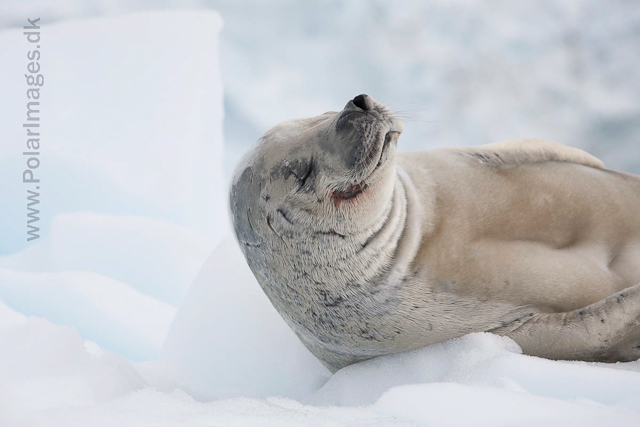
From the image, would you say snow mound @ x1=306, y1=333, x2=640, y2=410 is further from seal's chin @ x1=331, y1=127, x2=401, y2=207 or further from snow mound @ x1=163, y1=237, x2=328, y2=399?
seal's chin @ x1=331, y1=127, x2=401, y2=207

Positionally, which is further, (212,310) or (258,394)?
(212,310)

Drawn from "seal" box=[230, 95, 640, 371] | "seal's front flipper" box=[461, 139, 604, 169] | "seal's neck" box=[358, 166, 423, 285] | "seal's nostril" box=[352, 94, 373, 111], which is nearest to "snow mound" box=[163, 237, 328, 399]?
"seal" box=[230, 95, 640, 371]

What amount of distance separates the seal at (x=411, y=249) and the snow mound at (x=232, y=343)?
39 centimetres

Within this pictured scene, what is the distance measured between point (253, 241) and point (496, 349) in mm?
779

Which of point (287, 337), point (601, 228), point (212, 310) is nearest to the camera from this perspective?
point (601, 228)

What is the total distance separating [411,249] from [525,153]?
29.1 inches

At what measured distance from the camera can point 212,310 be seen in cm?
281

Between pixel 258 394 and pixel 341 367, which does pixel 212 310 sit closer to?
pixel 258 394

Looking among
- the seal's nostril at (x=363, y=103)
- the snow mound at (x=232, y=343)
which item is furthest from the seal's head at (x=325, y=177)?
the snow mound at (x=232, y=343)

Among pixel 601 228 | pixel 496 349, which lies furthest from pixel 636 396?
pixel 601 228

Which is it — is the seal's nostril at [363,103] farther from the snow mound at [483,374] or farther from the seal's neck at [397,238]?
the snow mound at [483,374]

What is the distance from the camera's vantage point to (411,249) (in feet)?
5.76

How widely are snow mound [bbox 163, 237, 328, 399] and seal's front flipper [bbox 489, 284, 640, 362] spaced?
0.85 m

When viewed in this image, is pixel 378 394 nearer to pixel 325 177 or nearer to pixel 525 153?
pixel 325 177
